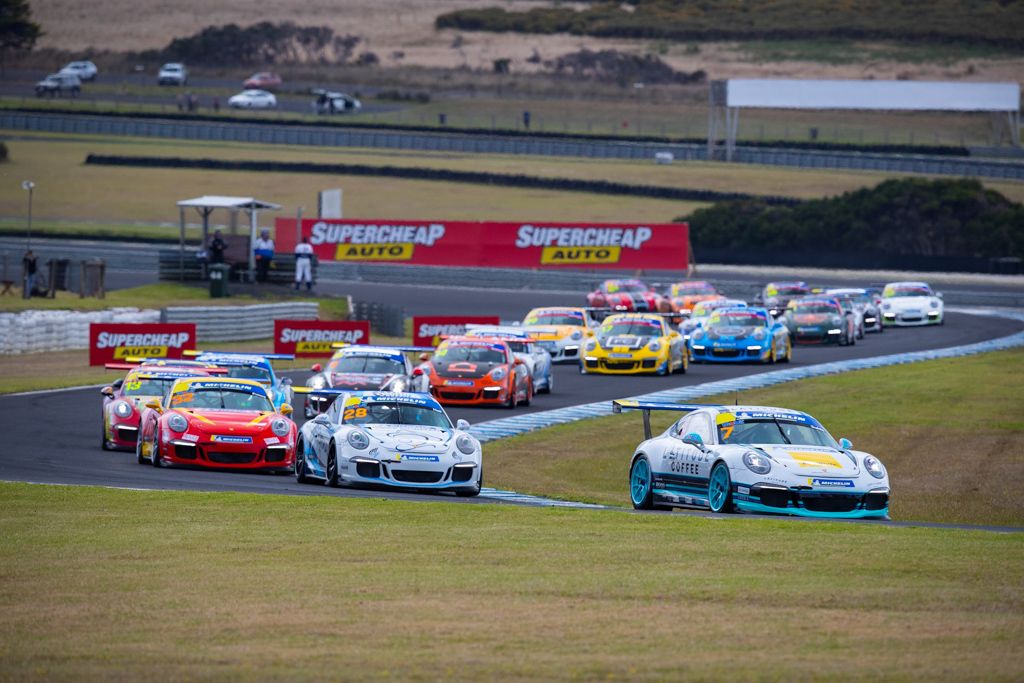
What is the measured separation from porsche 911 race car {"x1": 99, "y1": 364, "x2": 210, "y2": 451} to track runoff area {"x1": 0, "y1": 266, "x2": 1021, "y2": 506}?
38 cm

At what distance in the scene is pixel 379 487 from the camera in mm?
17250

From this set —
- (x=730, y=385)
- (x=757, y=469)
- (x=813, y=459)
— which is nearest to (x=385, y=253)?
(x=730, y=385)

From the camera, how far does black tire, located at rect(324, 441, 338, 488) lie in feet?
56.7

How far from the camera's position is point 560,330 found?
118 ft

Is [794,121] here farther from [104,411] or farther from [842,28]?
[104,411]

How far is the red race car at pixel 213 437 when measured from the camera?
1888 centimetres

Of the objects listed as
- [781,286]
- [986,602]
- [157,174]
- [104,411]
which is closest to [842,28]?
[157,174]

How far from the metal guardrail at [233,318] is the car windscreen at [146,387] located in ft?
52.0

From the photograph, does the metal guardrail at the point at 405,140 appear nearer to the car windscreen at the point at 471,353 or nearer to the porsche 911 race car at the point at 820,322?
the porsche 911 race car at the point at 820,322

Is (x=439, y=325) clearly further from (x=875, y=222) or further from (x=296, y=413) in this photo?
(x=875, y=222)

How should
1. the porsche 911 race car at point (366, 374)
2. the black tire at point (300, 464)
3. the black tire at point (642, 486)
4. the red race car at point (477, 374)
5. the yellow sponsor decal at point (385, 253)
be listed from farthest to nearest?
the yellow sponsor decal at point (385, 253), the red race car at point (477, 374), the porsche 911 race car at point (366, 374), the black tire at point (300, 464), the black tire at point (642, 486)

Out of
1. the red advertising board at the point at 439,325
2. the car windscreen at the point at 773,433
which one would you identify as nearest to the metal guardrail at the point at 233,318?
the red advertising board at the point at 439,325

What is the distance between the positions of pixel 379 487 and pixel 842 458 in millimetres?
4956

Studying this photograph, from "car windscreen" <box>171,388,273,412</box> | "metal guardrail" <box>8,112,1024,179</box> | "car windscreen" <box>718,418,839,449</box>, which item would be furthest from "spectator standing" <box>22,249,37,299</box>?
"metal guardrail" <box>8,112,1024,179</box>
